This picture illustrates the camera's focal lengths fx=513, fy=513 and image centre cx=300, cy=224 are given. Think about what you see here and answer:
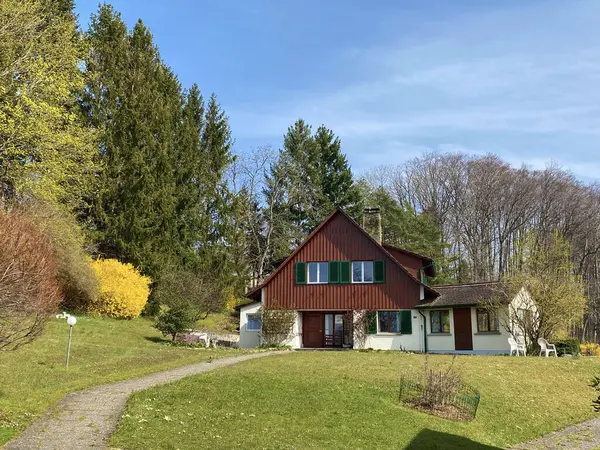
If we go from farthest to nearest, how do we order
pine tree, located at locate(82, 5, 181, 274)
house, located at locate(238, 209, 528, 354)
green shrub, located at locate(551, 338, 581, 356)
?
1. pine tree, located at locate(82, 5, 181, 274)
2. green shrub, located at locate(551, 338, 581, 356)
3. house, located at locate(238, 209, 528, 354)

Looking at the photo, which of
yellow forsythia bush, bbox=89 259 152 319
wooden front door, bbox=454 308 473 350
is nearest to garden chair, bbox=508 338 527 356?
wooden front door, bbox=454 308 473 350

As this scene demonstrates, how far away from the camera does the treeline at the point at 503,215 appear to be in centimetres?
4691

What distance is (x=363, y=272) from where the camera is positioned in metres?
28.4

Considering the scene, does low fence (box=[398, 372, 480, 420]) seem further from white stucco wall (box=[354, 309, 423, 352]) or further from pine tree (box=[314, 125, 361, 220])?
pine tree (box=[314, 125, 361, 220])

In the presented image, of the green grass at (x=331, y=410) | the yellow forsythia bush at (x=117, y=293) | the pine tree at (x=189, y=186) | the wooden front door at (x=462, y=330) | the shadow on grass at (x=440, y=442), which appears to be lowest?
Result: the shadow on grass at (x=440, y=442)

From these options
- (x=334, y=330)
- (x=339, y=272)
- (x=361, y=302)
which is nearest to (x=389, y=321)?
(x=361, y=302)

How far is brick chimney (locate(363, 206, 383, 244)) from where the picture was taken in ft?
100

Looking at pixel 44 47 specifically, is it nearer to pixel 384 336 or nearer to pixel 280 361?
pixel 280 361

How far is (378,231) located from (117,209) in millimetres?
16770

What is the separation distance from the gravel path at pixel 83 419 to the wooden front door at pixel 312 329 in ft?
50.0

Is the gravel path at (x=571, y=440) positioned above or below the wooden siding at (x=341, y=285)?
below

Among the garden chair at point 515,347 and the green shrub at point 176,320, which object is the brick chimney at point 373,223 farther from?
the green shrub at point 176,320

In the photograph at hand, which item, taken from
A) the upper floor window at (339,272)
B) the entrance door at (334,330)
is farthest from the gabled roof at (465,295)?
the entrance door at (334,330)

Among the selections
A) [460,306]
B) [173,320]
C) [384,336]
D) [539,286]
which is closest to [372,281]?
[384,336]
